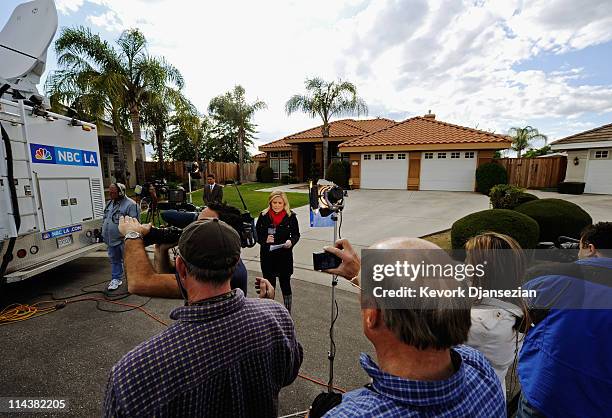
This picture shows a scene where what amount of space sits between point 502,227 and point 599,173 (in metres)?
14.6

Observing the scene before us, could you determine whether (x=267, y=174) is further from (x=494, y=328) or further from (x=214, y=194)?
(x=494, y=328)

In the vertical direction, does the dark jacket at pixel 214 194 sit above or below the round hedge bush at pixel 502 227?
above

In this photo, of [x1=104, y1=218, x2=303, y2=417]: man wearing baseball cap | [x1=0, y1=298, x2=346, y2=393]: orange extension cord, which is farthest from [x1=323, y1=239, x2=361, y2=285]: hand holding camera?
[x1=0, y1=298, x2=346, y2=393]: orange extension cord

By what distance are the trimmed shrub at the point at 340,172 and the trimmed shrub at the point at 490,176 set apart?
7.45m

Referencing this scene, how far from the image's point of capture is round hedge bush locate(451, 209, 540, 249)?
203 inches

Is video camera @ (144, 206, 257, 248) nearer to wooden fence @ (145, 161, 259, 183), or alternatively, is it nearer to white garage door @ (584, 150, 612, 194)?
wooden fence @ (145, 161, 259, 183)

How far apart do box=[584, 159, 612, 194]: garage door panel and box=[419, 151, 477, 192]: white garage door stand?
552 centimetres

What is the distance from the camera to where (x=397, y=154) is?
1702cm

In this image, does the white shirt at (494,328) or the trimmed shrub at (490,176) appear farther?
the trimmed shrub at (490,176)

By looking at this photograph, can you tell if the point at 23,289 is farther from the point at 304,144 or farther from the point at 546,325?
the point at 304,144

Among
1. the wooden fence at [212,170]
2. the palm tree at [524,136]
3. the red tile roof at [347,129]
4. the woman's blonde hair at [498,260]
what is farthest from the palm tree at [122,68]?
the palm tree at [524,136]

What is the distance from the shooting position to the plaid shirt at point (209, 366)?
3.35 ft

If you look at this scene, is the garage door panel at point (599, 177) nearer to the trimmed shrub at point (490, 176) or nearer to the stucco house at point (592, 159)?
the stucco house at point (592, 159)

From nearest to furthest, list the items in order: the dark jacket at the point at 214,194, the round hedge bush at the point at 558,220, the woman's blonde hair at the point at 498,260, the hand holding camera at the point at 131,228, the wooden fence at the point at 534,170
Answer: the woman's blonde hair at the point at 498,260 → the hand holding camera at the point at 131,228 → the round hedge bush at the point at 558,220 → the dark jacket at the point at 214,194 → the wooden fence at the point at 534,170
